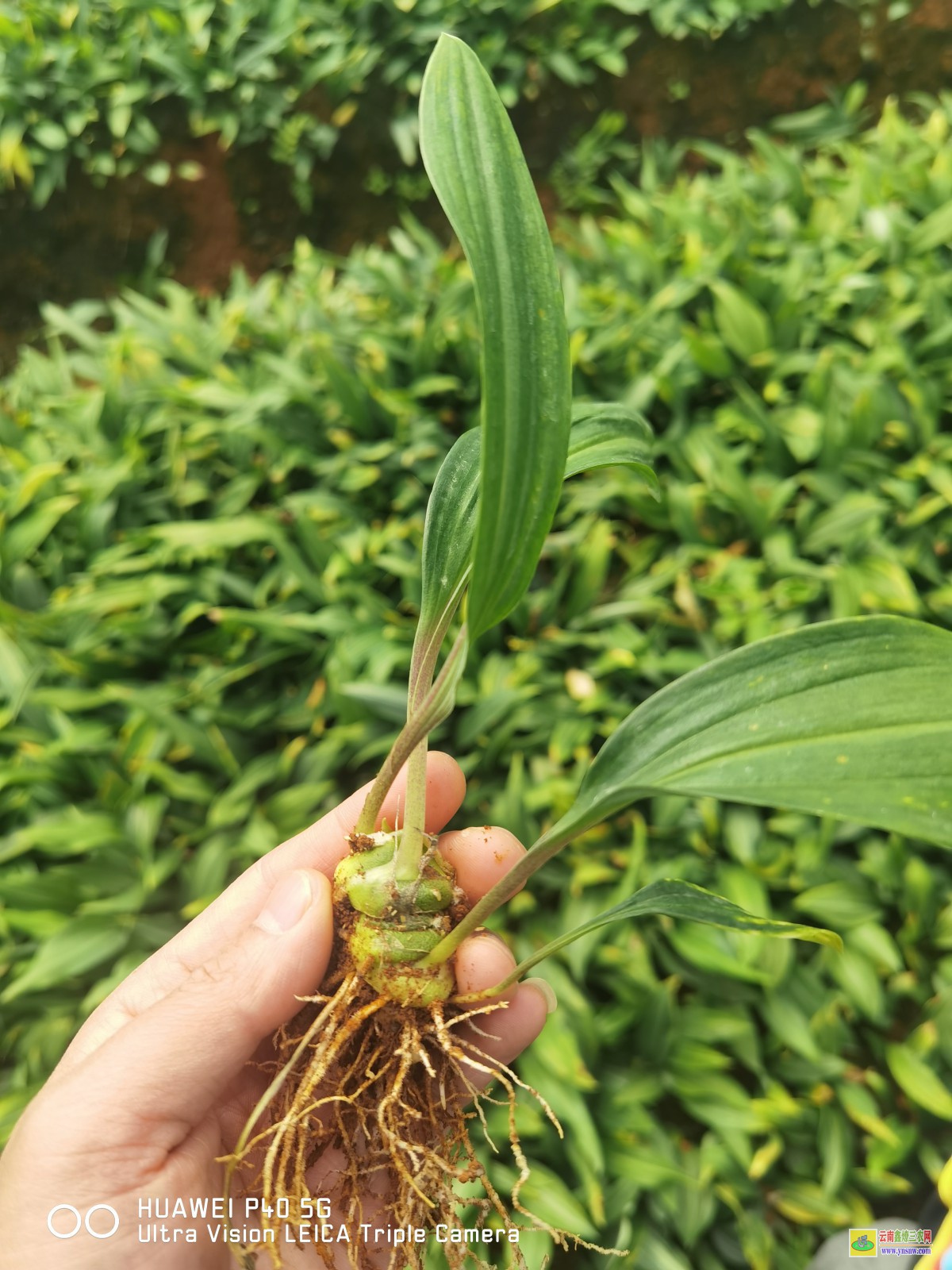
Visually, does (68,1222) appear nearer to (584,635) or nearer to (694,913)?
(694,913)

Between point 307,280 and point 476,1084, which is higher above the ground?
point 307,280

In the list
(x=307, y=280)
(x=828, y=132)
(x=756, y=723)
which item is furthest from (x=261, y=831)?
(x=828, y=132)

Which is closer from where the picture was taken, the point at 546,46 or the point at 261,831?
the point at 261,831

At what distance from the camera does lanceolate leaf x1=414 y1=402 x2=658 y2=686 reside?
30.3 inches

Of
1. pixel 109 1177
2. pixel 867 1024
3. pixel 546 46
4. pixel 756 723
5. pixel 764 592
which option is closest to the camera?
pixel 756 723

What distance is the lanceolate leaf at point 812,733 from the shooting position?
548 millimetres

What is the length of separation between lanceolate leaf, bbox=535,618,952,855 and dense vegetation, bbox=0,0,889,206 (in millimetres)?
2237

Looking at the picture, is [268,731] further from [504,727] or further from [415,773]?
[415,773]

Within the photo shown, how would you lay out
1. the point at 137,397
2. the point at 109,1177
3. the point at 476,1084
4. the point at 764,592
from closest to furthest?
the point at 109,1177 → the point at 476,1084 → the point at 764,592 → the point at 137,397

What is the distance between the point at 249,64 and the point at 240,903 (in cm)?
223

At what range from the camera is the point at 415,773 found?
2.58 feet

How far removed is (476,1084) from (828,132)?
2.58 m
